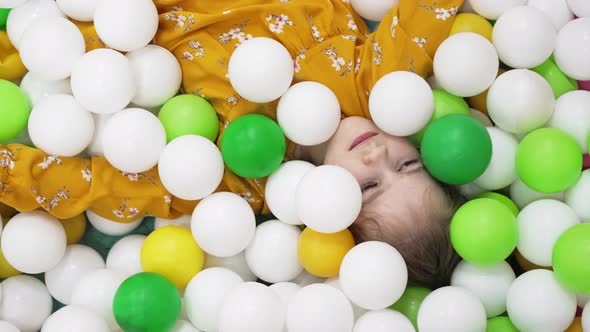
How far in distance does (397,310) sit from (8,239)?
82 cm

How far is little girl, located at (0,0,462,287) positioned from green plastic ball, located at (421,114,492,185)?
66 millimetres

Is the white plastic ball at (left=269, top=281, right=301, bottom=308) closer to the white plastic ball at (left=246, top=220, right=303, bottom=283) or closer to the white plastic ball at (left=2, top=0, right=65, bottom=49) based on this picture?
the white plastic ball at (left=246, top=220, right=303, bottom=283)

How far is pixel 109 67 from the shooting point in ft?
5.07

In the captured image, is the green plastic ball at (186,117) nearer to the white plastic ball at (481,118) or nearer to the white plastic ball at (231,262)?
the white plastic ball at (231,262)

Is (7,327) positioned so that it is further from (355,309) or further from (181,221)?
(355,309)

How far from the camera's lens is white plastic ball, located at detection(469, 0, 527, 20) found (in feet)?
5.58

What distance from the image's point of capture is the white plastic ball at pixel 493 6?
5.58ft

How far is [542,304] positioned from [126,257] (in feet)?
2.87

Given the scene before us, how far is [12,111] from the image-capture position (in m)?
1.57

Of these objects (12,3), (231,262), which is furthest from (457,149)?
(12,3)

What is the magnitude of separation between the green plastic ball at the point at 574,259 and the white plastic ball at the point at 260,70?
2.09 ft

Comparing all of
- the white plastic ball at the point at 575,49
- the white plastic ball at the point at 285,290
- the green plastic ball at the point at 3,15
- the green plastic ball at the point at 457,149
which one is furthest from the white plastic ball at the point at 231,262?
the white plastic ball at the point at 575,49

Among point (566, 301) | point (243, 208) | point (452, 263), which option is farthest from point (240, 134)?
point (566, 301)

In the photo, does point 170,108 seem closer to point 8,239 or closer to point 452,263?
point 8,239
